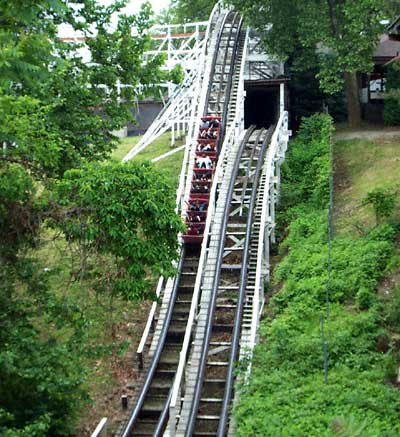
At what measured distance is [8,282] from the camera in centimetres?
1605

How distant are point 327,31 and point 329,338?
1616 cm

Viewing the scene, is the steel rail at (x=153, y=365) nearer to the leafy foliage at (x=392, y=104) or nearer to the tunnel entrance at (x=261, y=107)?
the leafy foliage at (x=392, y=104)

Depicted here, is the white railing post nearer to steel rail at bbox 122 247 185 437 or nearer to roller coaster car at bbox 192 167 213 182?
steel rail at bbox 122 247 185 437

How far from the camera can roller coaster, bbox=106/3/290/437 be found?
1834 cm

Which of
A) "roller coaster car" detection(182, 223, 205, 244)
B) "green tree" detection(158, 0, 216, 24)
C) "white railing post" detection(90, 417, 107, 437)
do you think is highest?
"green tree" detection(158, 0, 216, 24)

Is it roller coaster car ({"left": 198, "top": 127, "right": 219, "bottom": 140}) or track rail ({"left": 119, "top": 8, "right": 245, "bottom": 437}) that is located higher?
roller coaster car ({"left": 198, "top": 127, "right": 219, "bottom": 140})

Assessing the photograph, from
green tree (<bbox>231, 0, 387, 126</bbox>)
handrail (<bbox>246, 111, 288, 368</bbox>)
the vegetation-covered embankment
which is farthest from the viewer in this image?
green tree (<bbox>231, 0, 387, 126</bbox>)

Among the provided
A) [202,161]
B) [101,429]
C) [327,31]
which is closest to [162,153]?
[202,161]

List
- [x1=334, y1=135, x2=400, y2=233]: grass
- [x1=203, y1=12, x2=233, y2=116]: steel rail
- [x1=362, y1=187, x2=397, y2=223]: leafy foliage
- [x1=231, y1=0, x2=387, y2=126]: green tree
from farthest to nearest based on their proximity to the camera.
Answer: [x1=203, y1=12, x2=233, y2=116]: steel rail, [x1=231, y1=0, x2=387, y2=126]: green tree, [x1=334, y1=135, x2=400, y2=233]: grass, [x1=362, y1=187, x2=397, y2=223]: leafy foliage

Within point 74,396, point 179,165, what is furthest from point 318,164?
point 74,396

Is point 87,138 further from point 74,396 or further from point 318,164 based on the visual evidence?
point 318,164

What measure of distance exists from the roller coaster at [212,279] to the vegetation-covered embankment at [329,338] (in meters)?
0.79

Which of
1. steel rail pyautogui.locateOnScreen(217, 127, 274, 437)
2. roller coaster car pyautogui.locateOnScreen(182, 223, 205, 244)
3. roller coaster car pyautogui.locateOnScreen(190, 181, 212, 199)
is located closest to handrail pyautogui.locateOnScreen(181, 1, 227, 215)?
roller coaster car pyautogui.locateOnScreen(190, 181, 212, 199)

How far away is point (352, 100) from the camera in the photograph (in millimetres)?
33219
